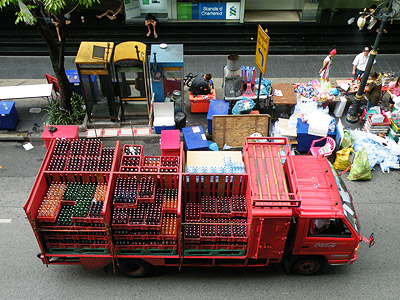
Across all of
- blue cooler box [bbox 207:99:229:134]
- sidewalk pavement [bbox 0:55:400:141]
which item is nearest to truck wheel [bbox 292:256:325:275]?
blue cooler box [bbox 207:99:229:134]

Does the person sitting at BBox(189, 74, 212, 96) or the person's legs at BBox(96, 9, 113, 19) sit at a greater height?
the person's legs at BBox(96, 9, 113, 19)

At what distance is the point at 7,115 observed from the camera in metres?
12.8

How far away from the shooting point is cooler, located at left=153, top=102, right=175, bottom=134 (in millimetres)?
12852

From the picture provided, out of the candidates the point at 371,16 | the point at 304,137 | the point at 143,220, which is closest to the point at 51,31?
the point at 143,220

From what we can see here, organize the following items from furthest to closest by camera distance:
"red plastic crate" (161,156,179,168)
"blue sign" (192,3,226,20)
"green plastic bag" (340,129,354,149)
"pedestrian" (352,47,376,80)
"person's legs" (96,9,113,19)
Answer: "person's legs" (96,9,113,19) < "blue sign" (192,3,226,20) < "pedestrian" (352,47,376,80) < "green plastic bag" (340,129,354,149) < "red plastic crate" (161,156,179,168)

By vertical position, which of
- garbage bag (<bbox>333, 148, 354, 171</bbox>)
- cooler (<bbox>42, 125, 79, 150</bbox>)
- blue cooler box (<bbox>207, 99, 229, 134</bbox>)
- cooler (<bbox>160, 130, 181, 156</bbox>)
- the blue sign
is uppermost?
the blue sign

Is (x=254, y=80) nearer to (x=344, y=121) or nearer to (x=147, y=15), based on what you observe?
(x=344, y=121)

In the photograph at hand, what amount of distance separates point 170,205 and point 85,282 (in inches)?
109

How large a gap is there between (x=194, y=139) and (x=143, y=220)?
13.5ft

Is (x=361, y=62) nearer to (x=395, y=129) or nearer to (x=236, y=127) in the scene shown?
(x=395, y=129)

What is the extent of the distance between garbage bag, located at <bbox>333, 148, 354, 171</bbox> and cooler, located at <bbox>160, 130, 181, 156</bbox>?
4939mm

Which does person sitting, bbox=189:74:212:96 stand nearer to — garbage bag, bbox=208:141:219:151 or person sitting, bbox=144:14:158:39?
garbage bag, bbox=208:141:219:151

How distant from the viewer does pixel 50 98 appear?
14.6 metres

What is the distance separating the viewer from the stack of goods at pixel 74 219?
26.0ft
